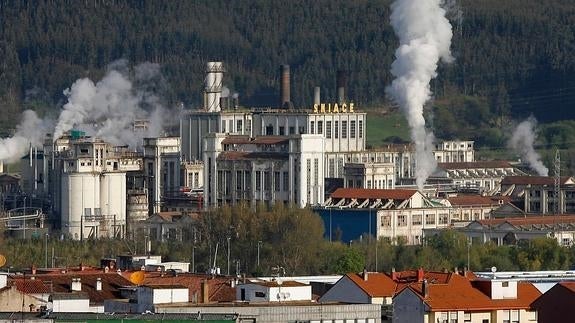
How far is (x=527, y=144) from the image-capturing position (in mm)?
120188

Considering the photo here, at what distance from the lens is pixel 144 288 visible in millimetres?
39656

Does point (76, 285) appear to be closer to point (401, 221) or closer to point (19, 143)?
point (401, 221)

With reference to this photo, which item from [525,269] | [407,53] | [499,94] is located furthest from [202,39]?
[525,269]

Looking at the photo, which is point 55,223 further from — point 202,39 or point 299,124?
point 202,39

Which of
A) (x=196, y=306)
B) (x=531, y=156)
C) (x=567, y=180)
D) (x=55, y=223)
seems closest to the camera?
(x=196, y=306)

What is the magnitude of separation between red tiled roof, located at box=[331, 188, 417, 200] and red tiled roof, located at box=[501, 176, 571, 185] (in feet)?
30.6

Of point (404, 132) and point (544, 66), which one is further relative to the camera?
point (544, 66)

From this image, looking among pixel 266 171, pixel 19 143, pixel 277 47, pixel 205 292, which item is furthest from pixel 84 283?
pixel 277 47

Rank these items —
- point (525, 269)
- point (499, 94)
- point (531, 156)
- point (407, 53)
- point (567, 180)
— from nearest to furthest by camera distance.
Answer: point (525, 269) → point (567, 180) → point (407, 53) → point (531, 156) → point (499, 94)

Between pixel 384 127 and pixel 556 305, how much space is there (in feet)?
253

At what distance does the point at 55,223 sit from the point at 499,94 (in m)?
43.2

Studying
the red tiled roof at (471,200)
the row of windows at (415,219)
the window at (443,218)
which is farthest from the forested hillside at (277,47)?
the row of windows at (415,219)

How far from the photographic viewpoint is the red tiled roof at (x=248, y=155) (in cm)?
8975

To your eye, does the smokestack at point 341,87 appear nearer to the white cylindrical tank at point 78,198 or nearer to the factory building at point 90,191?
the factory building at point 90,191
